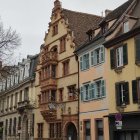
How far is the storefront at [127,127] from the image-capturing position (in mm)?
28797

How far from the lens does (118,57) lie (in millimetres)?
32188

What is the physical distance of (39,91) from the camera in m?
49.4

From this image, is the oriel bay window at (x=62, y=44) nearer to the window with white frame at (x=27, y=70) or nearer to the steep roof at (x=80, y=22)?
the steep roof at (x=80, y=22)

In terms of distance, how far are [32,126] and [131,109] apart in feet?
81.6

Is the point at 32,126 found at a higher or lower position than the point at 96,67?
lower

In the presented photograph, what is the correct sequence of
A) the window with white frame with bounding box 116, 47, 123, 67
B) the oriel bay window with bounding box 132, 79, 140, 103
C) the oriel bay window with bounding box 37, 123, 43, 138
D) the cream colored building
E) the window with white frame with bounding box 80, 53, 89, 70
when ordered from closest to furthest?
the oriel bay window with bounding box 132, 79, 140, 103
the window with white frame with bounding box 116, 47, 123, 67
the window with white frame with bounding box 80, 53, 89, 70
the oriel bay window with bounding box 37, 123, 43, 138
the cream colored building

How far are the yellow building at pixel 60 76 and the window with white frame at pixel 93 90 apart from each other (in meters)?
1.40

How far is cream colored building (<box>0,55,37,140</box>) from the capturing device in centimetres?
5288

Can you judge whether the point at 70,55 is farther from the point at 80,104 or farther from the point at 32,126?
the point at 32,126

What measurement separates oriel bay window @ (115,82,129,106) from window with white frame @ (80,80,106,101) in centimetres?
270

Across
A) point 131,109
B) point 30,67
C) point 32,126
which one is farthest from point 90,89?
point 30,67

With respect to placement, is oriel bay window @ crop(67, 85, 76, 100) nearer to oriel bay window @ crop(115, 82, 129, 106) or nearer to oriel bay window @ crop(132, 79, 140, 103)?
oriel bay window @ crop(115, 82, 129, 106)

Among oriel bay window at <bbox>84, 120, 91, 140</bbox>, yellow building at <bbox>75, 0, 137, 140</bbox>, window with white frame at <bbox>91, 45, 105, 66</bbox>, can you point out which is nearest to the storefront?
yellow building at <bbox>75, 0, 137, 140</bbox>

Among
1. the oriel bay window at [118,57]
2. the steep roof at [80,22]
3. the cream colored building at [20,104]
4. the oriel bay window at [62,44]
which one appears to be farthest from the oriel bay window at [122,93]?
the cream colored building at [20,104]
